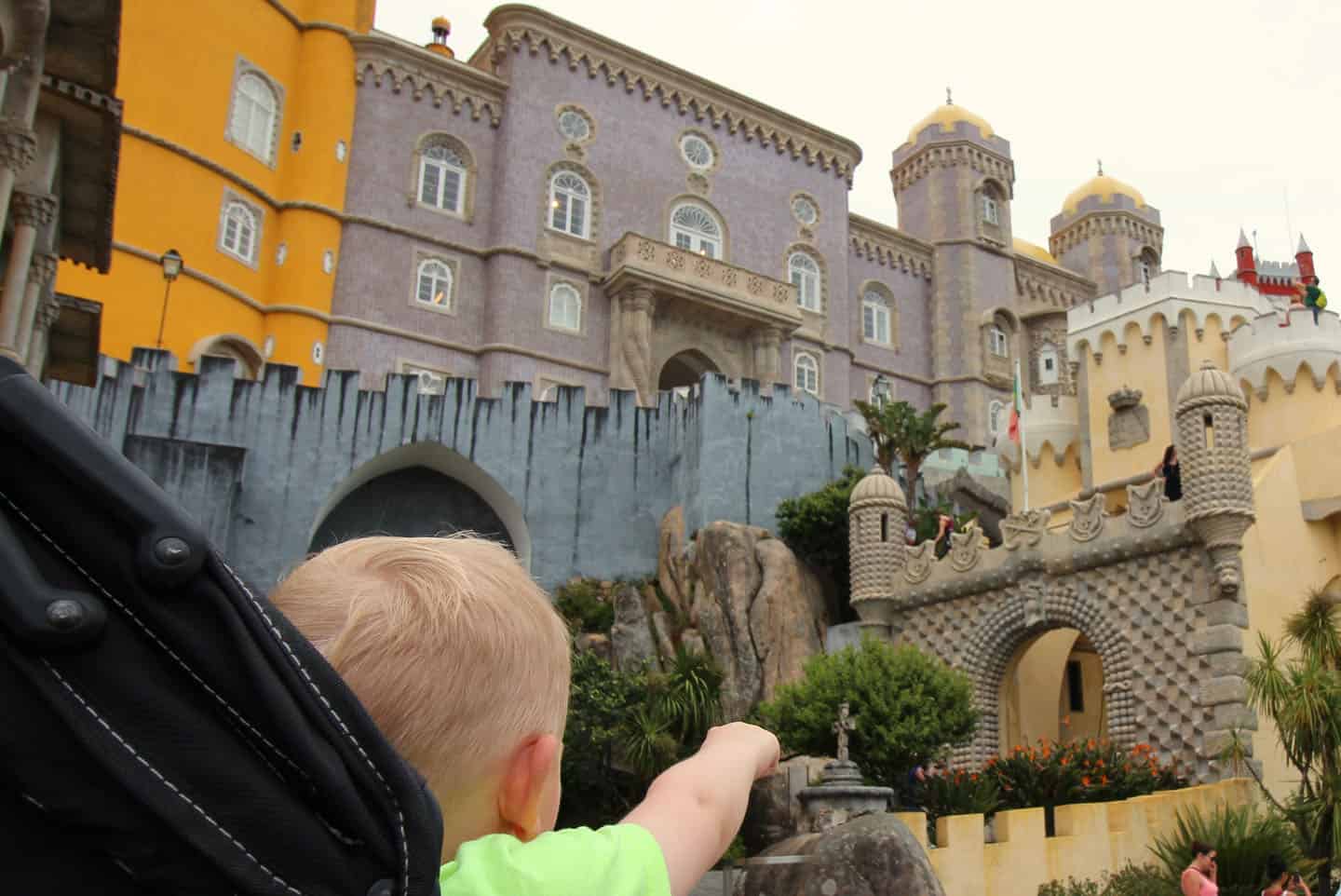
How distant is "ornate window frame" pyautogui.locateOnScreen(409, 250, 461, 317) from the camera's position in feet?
110

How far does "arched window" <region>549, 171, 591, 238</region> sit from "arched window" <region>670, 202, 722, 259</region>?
117 inches

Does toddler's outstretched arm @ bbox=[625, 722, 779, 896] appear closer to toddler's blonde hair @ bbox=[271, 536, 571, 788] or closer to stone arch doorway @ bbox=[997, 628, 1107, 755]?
toddler's blonde hair @ bbox=[271, 536, 571, 788]

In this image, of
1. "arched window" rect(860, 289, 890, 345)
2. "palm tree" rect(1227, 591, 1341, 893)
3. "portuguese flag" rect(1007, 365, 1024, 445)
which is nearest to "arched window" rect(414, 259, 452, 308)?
"arched window" rect(860, 289, 890, 345)

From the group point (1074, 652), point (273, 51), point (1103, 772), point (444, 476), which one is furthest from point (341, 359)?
point (1103, 772)

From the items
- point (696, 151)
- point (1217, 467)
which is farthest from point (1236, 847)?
point (696, 151)

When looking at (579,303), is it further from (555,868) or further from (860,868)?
(555,868)

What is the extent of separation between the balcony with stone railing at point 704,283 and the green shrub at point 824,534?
10.4 metres

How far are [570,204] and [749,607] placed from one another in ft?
52.5

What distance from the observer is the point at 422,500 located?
2764 centimetres

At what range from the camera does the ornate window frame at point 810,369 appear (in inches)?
1503

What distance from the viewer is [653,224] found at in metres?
37.3

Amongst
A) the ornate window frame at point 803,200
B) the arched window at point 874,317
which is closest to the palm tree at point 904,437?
the ornate window frame at point 803,200

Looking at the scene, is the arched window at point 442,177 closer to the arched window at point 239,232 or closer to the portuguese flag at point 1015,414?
the arched window at point 239,232

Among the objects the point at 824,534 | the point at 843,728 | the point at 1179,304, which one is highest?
the point at 1179,304
